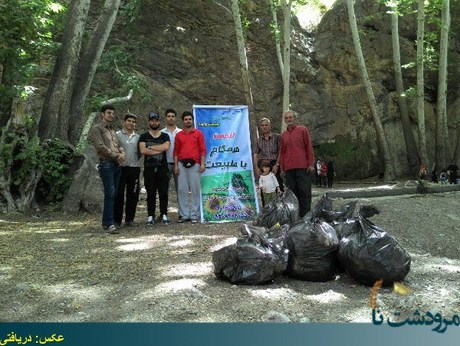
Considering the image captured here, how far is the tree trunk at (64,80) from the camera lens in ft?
33.5

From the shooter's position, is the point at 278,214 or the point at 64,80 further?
the point at 64,80

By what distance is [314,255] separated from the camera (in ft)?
14.6

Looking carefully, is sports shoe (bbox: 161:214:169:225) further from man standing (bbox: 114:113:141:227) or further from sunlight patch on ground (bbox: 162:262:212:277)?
sunlight patch on ground (bbox: 162:262:212:277)

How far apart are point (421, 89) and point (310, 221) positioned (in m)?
14.8

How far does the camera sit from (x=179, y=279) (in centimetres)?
432

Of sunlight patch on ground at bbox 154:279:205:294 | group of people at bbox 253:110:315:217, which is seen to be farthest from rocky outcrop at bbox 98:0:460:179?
sunlight patch on ground at bbox 154:279:205:294

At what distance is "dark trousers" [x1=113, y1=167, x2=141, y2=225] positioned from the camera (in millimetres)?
7102

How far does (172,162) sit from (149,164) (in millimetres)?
521

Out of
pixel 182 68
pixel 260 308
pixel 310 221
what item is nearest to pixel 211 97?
pixel 182 68

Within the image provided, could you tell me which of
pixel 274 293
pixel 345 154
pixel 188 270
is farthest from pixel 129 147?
pixel 345 154

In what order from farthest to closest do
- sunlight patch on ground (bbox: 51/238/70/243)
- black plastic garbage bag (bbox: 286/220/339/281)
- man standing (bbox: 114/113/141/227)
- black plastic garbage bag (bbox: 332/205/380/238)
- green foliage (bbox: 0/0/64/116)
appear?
green foliage (bbox: 0/0/64/116)
man standing (bbox: 114/113/141/227)
sunlight patch on ground (bbox: 51/238/70/243)
black plastic garbage bag (bbox: 332/205/380/238)
black plastic garbage bag (bbox: 286/220/339/281)

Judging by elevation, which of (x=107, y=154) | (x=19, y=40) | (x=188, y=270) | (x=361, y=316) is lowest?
(x=361, y=316)

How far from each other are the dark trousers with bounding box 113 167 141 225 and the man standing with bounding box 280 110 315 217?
2373 millimetres

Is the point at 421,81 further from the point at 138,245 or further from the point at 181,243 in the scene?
the point at 138,245
